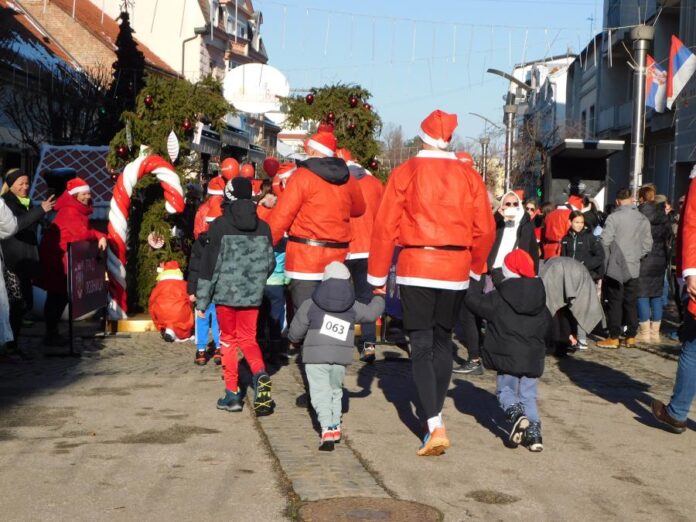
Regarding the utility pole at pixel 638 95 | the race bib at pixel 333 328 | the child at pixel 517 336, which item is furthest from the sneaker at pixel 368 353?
the utility pole at pixel 638 95

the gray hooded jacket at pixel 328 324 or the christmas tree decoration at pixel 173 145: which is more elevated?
the christmas tree decoration at pixel 173 145

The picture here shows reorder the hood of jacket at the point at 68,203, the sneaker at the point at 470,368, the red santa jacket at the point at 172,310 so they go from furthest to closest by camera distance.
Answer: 1. the red santa jacket at the point at 172,310
2. the hood of jacket at the point at 68,203
3. the sneaker at the point at 470,368

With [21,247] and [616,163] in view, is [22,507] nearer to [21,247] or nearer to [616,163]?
[21,247]

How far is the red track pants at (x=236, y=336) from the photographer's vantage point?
8391 mm

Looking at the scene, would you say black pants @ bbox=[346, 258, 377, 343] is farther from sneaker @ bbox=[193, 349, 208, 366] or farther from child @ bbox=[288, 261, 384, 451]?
child @ bbox=[288, 261, 384, 451]

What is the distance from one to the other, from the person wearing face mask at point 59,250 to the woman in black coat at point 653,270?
264 inches

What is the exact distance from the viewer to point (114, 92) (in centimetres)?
2988

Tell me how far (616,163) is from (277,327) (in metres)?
37.0

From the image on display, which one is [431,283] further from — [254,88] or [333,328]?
[254,88]

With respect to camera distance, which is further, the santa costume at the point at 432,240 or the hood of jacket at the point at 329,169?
the hood of jacket at the point at 329,169

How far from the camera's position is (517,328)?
749cm

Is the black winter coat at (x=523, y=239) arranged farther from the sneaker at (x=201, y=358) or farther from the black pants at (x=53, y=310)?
the black pants at (x=53, y=310)

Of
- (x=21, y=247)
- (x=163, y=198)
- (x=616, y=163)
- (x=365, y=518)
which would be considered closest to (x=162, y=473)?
(x=365, y=518)

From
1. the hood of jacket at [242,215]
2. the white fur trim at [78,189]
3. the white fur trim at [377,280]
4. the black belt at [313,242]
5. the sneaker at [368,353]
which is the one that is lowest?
the sneaker at [368,353]
